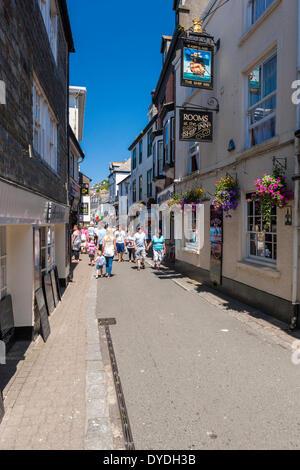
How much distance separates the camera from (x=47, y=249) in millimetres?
7852

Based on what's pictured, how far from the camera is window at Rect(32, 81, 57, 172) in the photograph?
609 centimetres

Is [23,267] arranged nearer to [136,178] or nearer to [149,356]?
[149,356]

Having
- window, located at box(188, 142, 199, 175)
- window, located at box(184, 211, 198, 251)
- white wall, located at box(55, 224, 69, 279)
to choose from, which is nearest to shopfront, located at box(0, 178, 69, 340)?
white wall, located at box(55, 224, 69, 279)

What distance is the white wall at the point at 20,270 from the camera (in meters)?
5.00

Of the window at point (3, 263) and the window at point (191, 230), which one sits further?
the window at point (191, 230)

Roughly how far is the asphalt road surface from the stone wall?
3.24m

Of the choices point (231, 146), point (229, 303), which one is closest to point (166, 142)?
point (231, 146)

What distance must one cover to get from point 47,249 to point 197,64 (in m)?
6.88

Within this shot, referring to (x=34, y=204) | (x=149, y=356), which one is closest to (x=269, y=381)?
(x=149, y=356)

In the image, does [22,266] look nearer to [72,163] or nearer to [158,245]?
[158,245]

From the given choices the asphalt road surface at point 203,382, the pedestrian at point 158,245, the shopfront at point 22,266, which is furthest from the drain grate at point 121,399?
the pedestrian at point 158,245

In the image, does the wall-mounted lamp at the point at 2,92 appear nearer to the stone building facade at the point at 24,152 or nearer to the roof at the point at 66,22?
the stone building facade at the point at 24,152

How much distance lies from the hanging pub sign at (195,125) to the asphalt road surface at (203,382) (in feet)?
17.5
